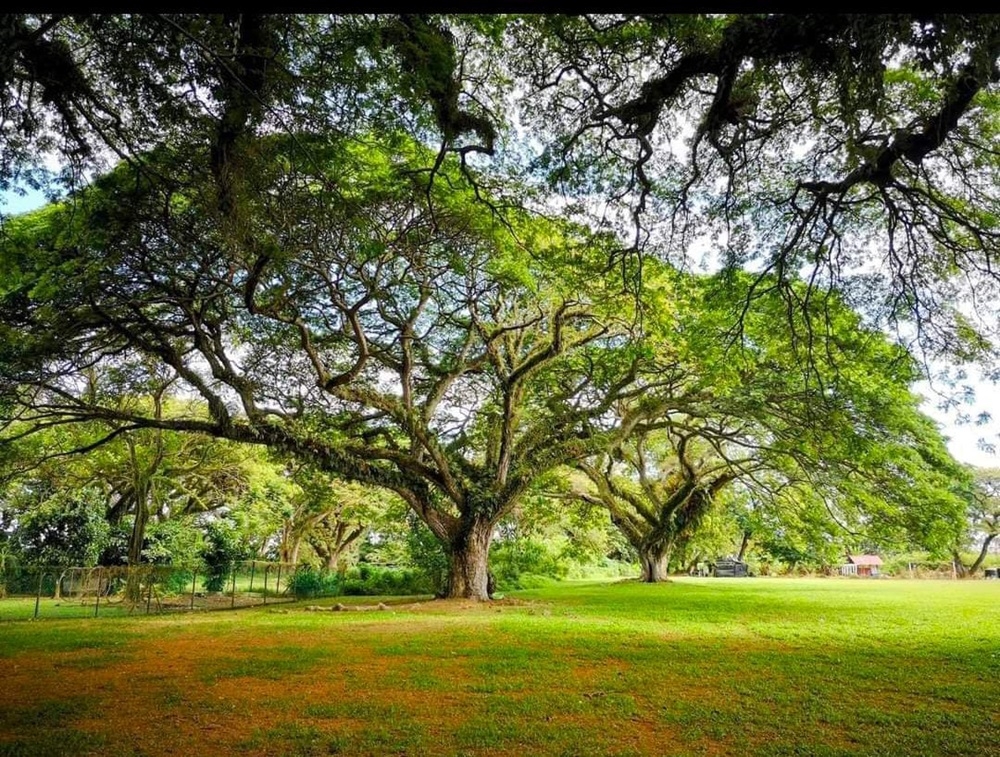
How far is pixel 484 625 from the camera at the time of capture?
10.5m

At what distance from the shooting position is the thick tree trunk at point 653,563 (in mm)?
23672

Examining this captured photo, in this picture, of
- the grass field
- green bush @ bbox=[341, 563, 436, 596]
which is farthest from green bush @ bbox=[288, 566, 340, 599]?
the grass field

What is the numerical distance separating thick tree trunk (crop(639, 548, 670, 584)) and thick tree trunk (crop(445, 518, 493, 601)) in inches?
411

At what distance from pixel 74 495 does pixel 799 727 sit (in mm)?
22818

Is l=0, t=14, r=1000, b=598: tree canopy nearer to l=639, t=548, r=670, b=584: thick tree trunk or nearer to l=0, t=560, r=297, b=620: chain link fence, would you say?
l=0, t=560, r=297, b=620: chain link fence

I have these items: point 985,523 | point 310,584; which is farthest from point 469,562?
point 985,523

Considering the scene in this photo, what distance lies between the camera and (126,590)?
1681 cm

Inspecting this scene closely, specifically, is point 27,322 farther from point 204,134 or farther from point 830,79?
point 830,79

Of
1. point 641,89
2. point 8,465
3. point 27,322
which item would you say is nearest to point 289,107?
point 641,89

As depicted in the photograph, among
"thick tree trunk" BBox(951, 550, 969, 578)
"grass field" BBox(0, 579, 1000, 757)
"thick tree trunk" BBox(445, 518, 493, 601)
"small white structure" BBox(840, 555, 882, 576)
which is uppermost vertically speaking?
"thick tree trunk" BBox(445, 518, 493, 601)

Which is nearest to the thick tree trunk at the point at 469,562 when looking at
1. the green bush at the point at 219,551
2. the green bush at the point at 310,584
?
the green bush at the point at 310,584

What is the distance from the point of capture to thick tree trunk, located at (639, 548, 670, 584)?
2367 cm

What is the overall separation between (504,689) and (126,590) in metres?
15.3

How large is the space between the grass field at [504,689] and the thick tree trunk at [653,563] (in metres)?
13.2
